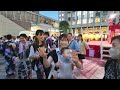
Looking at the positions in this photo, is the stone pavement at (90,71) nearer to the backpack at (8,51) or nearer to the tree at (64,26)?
the tree at (64,26)

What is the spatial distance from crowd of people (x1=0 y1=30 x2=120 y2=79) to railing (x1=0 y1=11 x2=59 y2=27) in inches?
9.3

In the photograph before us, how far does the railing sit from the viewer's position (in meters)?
3.65

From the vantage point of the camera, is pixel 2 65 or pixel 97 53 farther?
pixel 97 53

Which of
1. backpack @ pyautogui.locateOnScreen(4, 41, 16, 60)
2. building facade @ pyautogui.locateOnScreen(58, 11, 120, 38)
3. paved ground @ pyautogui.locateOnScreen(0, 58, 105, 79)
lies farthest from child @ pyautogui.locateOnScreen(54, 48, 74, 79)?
backpack @ pyautogui.locateOnScreen(4, 41, 16, 60)

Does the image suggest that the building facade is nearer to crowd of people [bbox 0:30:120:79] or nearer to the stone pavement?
crowd of people [bbox 0:30:120:79]

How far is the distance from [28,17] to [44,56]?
95cm

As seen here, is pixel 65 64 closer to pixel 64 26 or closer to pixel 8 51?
pixel 64 26

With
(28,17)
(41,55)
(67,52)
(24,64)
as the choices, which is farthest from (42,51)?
(28,17)

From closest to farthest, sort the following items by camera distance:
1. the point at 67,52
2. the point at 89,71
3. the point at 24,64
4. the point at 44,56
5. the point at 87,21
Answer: the point at 44,56 < the point at 67,52 < the point at 24,64 < the point at 89,71 < the point at 87,21

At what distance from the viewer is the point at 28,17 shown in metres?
3.82
